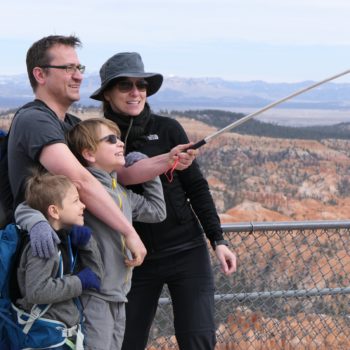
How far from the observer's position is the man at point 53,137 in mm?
3047

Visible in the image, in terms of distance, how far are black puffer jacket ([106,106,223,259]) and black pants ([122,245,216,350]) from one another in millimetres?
60

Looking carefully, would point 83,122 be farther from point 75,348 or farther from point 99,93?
point 75,348

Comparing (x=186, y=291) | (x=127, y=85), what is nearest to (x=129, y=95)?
(x=127, y=85)

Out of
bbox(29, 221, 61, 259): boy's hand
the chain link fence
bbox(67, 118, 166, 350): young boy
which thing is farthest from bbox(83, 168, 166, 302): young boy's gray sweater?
the chain link fence

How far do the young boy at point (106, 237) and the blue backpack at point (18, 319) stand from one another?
194mm

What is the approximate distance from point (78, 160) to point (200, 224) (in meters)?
0.81

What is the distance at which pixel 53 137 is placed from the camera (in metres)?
3.05

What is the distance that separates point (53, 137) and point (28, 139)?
0.32 feet

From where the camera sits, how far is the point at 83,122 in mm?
3324

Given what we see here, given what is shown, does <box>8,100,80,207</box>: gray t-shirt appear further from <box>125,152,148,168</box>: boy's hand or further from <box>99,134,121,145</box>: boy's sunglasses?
<box>125,152,148,168</box>: boy's hand

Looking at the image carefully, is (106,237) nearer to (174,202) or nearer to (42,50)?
(174,202)

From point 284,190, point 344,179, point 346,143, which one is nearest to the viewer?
point 284,190

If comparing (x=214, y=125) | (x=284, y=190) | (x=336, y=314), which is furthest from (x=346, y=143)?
(x=336, y=314)

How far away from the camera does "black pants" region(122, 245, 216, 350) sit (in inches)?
146
